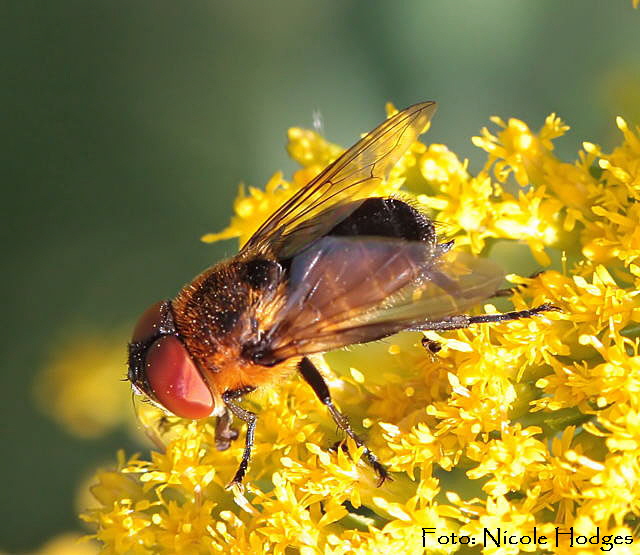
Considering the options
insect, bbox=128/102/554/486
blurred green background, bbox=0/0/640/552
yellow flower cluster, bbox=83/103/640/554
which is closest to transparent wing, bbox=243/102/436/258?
insect, bbox=128/102/554/486

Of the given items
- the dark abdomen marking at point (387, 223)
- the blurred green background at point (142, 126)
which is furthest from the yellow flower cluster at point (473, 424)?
the blurred green background at point (142, 126)

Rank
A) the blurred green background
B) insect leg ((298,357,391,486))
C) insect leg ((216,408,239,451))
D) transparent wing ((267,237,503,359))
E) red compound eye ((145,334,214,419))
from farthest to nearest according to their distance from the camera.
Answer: the blurred green background < insect leg ((216,408,239,451)) < insect leg ((298,357,391,486)) < red compound eye ((145,334,214,419)) < transparent wing ((267,237,503,359))

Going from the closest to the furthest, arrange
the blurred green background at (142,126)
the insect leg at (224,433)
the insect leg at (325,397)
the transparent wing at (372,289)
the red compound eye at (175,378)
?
1. the transparent wing at (372,289)
2. the red compound eye at (175,378)
3. the insect leg at (325,397)
4. the insect leg at (224,433)
5. the blurred green background at (142,126)

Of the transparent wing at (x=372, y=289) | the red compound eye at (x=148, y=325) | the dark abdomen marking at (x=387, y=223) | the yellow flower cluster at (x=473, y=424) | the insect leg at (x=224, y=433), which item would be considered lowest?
the yellow flower cluster at (x=473, y=424)

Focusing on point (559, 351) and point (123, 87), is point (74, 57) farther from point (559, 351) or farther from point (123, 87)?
point (559, 351)

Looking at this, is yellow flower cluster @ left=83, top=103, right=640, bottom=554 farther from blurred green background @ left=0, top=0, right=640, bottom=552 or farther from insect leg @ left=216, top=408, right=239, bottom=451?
blurred green background @ left=0, top=0, right=640, bottom=552

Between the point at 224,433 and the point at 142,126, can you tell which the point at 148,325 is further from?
the point at 142,126

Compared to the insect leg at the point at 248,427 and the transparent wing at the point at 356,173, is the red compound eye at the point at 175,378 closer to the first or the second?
the insect leg at the point at 248,427
